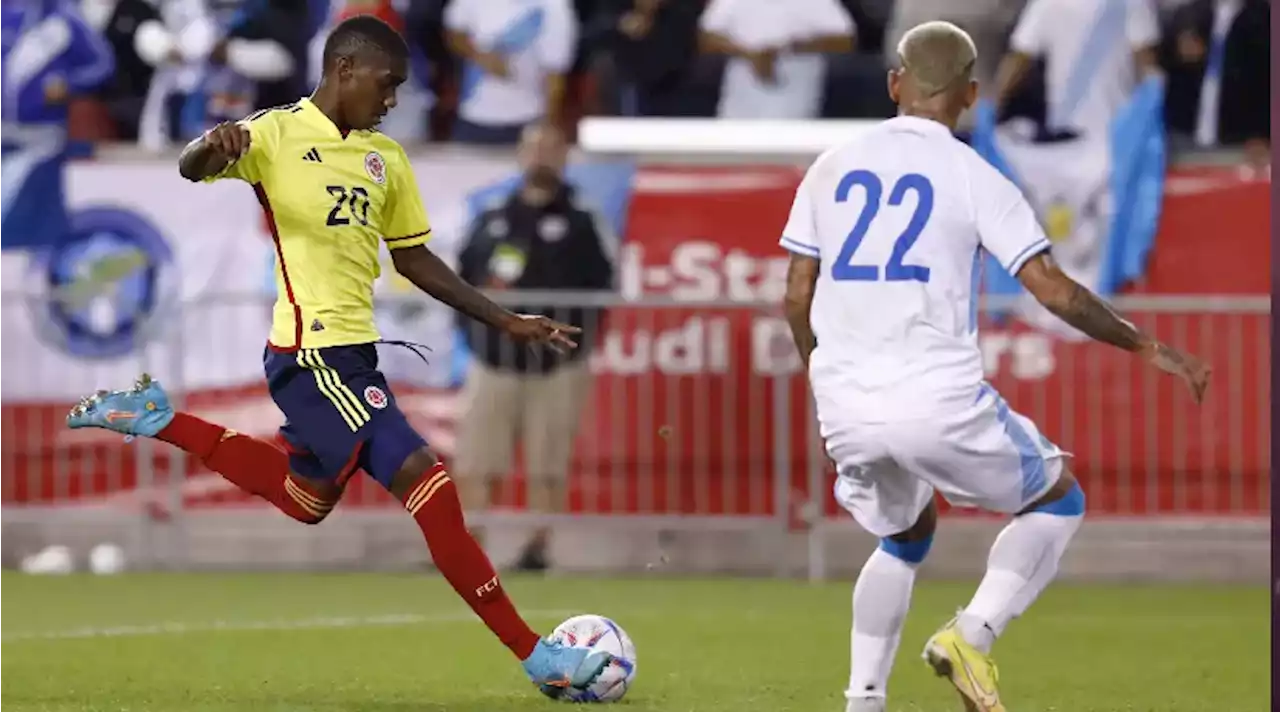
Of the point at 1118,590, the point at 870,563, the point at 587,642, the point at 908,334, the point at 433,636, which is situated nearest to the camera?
the point at 908,334

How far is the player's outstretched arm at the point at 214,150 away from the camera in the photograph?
8.34 meters

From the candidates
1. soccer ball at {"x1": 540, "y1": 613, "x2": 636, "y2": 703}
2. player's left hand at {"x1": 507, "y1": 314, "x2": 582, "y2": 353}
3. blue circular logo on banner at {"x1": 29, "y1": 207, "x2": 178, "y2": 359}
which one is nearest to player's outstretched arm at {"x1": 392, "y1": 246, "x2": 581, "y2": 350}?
player's left hand at {"x1": 507, "y1": 314, "x2": 582, "y2": 353}

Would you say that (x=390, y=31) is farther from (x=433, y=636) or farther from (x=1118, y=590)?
(x=1118, y=590)

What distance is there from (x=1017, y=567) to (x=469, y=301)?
2.28 m

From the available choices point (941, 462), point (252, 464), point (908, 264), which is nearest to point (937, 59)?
point (908, 264)

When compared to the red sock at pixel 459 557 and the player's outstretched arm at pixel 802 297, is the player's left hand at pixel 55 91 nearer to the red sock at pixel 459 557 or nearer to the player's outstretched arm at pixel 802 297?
the red sock at pixel 459 557

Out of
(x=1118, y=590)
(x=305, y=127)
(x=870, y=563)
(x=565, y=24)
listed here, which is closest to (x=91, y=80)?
(x=565, y=24)

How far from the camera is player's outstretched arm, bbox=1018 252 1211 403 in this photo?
7566 millimetres

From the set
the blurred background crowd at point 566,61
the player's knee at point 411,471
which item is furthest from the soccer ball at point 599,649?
the blurred background crowd at point 566,61

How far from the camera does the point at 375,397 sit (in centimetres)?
884

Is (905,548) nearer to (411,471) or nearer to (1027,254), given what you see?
(1027,254)

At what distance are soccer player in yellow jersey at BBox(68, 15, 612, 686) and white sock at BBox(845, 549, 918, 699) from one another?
1.08 meters

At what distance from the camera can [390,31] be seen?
29.3 ft

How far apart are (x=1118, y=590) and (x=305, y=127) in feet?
24.6
